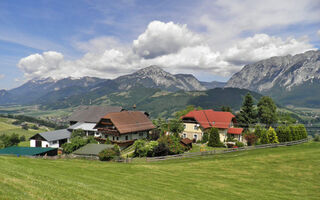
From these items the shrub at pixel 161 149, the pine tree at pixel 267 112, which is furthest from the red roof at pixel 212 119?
the shrub at pixel 161 149

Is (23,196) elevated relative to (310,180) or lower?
elevated

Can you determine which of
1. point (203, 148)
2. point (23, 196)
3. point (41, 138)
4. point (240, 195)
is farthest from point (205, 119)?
point (23, 196)

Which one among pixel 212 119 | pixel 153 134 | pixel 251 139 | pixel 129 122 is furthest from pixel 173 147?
pixel 212 119

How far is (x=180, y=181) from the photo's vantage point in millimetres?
26922

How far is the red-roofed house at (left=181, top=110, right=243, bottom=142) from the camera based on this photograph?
214 feet

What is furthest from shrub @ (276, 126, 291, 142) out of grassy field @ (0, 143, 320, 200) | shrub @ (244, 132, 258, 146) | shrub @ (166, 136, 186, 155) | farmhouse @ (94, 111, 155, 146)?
farmhouse @ (94, 111, 155, 146)

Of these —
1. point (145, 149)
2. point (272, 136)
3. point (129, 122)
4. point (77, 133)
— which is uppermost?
point (129, 122)

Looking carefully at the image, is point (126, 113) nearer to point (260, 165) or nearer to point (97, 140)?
point (97, 140)

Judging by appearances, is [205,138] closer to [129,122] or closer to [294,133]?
[294,133]

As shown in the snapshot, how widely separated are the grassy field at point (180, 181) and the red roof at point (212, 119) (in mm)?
25874

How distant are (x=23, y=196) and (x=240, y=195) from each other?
67.3ft

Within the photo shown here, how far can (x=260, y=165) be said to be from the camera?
35.6m

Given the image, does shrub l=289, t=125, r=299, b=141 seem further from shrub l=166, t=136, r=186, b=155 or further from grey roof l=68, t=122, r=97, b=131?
grey roof l=68, t=122, r=97, b=131

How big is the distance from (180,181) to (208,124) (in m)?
42.1
